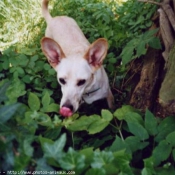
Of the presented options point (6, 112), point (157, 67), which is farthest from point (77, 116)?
→ point (6, 112)

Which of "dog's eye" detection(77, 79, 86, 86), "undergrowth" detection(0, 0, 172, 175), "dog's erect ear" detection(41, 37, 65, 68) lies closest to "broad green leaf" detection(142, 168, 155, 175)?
"undergrowth" detection(0, 0, 172, 175)

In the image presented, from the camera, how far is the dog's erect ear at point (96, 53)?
297cm

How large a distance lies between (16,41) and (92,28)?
37.4 inches

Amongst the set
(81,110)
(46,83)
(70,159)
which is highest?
(70,159)

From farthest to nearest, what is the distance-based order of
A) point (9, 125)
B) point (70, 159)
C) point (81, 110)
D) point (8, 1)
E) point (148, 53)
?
point (8, 1)
point (81, 110)
point (148, 53)
point (9, 125)
point (70, 159)

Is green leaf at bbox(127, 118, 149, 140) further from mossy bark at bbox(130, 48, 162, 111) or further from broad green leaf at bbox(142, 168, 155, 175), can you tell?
mossy bark at bbox(130, 48, 162, 111)

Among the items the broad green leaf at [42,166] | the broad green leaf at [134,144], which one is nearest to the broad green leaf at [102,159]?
the broad green leaf at [42,166]

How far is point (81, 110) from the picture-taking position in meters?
3.33

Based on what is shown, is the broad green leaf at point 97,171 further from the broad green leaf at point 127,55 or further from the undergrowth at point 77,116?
the broad green leaf at point 127,55

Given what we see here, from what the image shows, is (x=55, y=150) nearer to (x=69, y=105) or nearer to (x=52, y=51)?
(x=69, y=105)

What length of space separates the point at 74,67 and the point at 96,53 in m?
0.21

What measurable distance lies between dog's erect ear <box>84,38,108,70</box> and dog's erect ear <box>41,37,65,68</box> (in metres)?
0.23

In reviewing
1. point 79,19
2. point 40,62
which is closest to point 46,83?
point 40,62

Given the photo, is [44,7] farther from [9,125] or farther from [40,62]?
[9,125]
